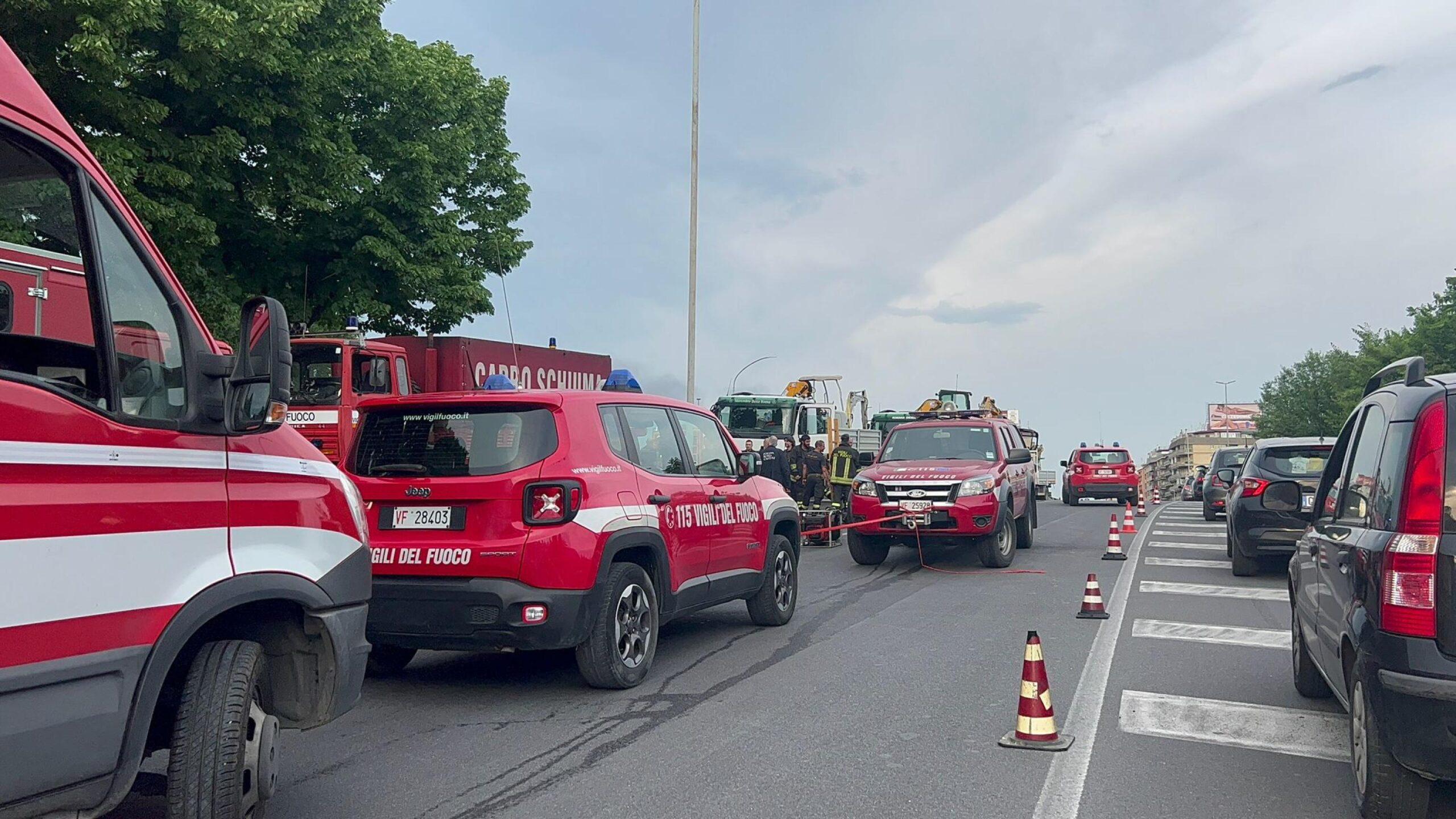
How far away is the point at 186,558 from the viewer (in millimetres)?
3574

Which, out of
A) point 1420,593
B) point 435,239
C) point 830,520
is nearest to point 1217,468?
point 830,520

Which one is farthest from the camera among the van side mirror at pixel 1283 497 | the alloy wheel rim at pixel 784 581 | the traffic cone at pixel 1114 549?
the traffic cone at pixel 1114 549

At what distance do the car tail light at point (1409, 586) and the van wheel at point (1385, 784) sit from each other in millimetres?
311

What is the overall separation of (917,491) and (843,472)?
6.79 metres

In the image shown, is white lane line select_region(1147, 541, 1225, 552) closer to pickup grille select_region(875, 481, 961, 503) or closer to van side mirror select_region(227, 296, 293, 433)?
pickup grille select_region(875, 481, 961, 503)

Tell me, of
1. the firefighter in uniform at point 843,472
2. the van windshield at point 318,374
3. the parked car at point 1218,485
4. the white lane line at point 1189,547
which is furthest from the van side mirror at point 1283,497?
the parked car at point 1218,485

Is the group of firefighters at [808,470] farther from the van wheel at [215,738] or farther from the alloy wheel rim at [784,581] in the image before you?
the van wheel at [215,738]

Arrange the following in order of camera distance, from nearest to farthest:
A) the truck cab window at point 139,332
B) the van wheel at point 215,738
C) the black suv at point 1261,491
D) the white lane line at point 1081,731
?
the truck cab window at point 139,332 < the van wheel at point 215,738 < the white lane line at point 1081,731 < the black suv at point 1261,491

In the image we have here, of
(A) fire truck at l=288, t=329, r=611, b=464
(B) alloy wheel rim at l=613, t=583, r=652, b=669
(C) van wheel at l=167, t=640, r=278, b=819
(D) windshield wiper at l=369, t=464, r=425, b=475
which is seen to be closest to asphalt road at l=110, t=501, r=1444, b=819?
(B) alloy wheel rim at l=613, t=583, r=652, b=669

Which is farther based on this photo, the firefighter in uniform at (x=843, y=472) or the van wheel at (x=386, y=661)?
the firefighter in uniform at (x=843, y=472)

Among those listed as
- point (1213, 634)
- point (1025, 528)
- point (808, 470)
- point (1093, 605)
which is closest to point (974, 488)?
point (1025, 528)

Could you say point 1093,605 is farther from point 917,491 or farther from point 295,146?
point 295,146

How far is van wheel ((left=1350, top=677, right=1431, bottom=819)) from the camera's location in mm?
4172

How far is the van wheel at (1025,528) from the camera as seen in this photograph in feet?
53.8
